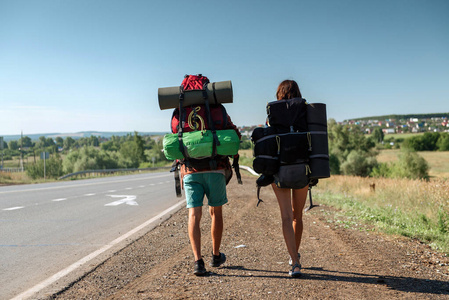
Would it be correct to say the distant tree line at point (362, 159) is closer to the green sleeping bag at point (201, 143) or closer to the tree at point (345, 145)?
the tree at point (345, 145)

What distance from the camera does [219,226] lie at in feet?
14.9

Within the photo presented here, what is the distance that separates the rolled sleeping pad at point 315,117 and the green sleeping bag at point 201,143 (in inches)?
31.8

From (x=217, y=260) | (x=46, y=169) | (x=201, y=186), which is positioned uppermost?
(x=201, y=186)

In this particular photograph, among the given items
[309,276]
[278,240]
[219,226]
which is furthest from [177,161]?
[278,240]

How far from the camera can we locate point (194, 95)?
4227 millimetres

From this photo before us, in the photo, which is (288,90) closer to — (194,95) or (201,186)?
(194,95)

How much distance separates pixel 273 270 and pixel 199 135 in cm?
179

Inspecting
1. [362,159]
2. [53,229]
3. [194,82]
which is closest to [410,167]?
[362,159]

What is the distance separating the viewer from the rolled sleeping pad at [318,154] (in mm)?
3951

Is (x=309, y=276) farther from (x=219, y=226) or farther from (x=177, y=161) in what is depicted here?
(x=177, y=161)

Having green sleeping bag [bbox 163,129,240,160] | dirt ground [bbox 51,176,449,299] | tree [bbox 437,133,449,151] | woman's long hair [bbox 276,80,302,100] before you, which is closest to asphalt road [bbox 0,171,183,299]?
dirt ground [bbox 51,176,449,299]

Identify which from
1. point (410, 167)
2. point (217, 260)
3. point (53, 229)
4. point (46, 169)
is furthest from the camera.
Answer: point (46, 169)

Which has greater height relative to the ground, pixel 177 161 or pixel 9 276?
pixel 177 161

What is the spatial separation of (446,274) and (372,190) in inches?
511
